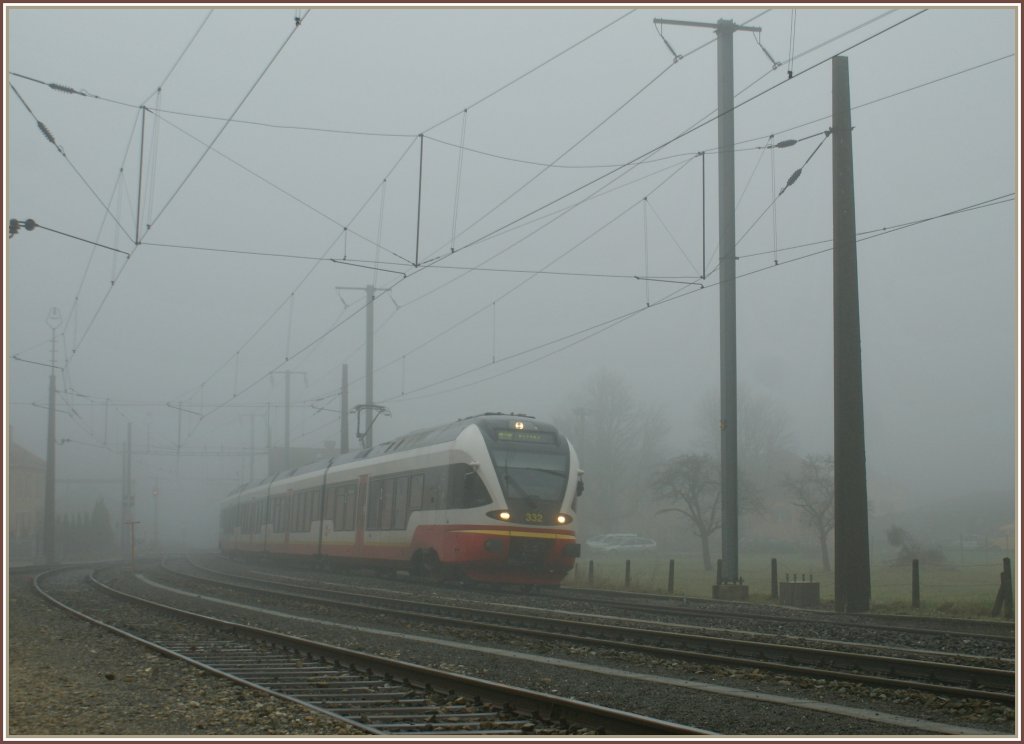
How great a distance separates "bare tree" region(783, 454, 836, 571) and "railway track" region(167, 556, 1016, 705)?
91.7ft

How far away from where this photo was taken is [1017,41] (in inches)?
350

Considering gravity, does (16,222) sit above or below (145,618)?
above

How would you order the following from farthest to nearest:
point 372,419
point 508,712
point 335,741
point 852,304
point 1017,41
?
point 372,419 < point 852,304 < point 1017,41 < point 508,712 < point 335,741

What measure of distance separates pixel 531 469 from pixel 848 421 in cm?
678

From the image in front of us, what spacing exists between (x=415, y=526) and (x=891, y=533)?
27337 millimetres

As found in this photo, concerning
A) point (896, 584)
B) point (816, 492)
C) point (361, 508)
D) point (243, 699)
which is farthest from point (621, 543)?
point (243, 699)

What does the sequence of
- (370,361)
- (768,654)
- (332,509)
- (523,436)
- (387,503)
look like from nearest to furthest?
(768,654) → (523,436) → (387,503) → (332,509) → (370,361)

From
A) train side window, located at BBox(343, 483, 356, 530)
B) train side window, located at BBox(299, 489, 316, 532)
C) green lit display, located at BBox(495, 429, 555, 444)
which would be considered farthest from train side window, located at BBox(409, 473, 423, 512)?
train side window, located at BBox(299, 489, 316, 532)

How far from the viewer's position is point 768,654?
11.5 metres

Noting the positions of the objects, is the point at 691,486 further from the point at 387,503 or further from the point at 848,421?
the point at 848,421

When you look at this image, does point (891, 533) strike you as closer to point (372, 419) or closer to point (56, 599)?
point (372, 419)

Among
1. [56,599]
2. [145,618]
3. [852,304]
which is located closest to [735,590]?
[852,304]

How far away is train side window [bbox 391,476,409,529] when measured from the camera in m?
25.6

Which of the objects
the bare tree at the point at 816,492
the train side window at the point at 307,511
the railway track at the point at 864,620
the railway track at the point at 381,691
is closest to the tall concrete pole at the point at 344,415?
the train side window at the point at 307,511
